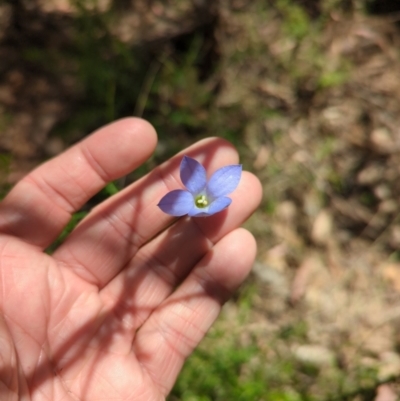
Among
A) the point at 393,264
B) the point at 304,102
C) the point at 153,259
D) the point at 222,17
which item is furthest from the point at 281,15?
the point at 153,259

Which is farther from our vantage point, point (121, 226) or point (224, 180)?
point (121, 226)

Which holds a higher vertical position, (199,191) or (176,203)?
(176,203)

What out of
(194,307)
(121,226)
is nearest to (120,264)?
(121,226)

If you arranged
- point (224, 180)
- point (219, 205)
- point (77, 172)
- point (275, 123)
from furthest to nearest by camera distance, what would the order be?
point (275, 123), point (77, 172), point (224, 180), point (219, 205)

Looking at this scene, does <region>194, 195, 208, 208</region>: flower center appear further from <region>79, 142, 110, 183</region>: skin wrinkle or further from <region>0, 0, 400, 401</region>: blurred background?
<region>0, 0, 400, 401</region>: blurred background

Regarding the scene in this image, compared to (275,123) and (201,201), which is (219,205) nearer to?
(201,201)

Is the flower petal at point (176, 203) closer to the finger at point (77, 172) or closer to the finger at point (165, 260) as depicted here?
the finger at point (165, 260)
